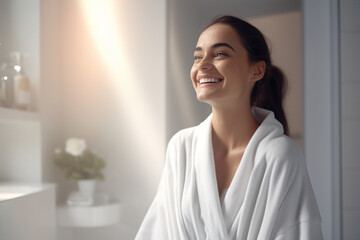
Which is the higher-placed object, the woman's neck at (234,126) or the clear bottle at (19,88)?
the clear bottle at (19,88)

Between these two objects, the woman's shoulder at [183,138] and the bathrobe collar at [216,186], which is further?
the woman's shoulder at [183,138]

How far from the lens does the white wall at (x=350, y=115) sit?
118 centimetres

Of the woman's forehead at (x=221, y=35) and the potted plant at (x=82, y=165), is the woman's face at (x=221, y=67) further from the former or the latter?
the potted plant at (x=82, y=165)

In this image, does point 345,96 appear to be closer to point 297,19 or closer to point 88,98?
point 297,19

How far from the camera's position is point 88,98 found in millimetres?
1391

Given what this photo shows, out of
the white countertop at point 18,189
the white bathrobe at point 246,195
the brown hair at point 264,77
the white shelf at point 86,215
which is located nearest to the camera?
the white bathrobe at point 246,195

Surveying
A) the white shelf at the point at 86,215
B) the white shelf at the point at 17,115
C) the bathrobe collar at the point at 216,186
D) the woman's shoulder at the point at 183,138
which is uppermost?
the white shelf at the point at 17,115

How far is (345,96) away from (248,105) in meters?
0.46

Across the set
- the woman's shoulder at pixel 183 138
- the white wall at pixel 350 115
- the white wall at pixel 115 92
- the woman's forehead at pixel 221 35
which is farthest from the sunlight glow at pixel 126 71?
the white wall at pixel 350 115

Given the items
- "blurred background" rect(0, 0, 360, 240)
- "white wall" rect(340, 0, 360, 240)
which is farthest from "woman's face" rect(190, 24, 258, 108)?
"white wall" rect(340, 0, 360, 240)

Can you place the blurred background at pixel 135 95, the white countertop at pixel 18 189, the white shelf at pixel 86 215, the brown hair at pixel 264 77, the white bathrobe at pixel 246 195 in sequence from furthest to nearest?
the white shelf at pixel 86 215, the blurred background at pixel 135 95, the white countertop at pixel 18 189, the brown hair at pixel 264 77, the white bathrobe at pixel 246 195

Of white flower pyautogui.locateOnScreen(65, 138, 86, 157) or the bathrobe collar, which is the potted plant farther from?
the bathrobe collar

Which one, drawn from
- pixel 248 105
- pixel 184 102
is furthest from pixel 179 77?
pixel 248 105

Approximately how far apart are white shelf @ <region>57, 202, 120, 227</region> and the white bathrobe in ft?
1.42
